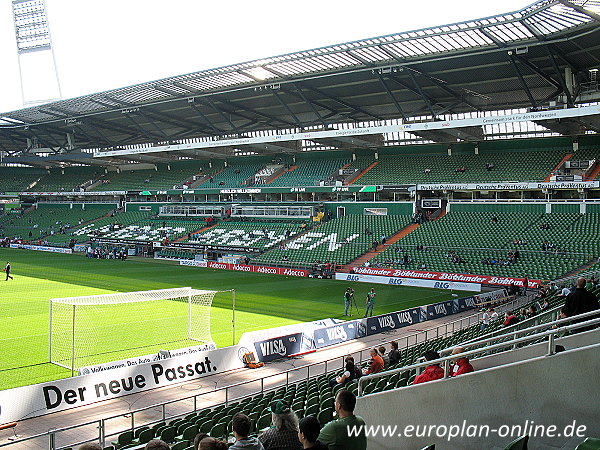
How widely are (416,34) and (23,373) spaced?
28109 millimetres

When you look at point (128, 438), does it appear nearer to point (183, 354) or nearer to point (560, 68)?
point (183, 354)

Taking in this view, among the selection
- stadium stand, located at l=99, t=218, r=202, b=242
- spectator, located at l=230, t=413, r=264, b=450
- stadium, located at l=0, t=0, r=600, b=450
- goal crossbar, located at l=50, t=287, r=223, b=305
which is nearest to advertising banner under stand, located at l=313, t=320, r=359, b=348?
stadium, located at l=0, t=0, r=600, b=450

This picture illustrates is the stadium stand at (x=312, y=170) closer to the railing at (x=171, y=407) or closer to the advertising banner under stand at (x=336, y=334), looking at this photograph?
the advertising banner under stand at (x=336, y=334)

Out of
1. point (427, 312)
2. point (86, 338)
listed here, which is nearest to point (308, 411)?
point (86, 338)

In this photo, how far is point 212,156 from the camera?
66312 millimetres

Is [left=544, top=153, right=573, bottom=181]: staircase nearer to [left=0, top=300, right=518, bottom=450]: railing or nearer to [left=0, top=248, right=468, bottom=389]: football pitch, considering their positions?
[left=0, top=248, right=468, bottom=389]: football pitch

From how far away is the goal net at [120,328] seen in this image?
18.3 meters

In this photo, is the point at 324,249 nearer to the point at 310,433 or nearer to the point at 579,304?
the point at 579,304

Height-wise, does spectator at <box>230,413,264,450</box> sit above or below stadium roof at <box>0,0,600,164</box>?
below

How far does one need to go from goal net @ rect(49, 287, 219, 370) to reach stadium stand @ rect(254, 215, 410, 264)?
1980cm

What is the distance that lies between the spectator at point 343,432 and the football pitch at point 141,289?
1352 centimetres

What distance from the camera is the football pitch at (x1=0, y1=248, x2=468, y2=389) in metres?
19.1

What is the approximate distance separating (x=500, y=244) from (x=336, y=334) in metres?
22.1

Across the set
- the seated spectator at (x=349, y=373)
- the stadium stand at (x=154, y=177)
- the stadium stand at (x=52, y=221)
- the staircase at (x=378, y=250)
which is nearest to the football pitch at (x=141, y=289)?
the staircase at (x=378, y=250)
